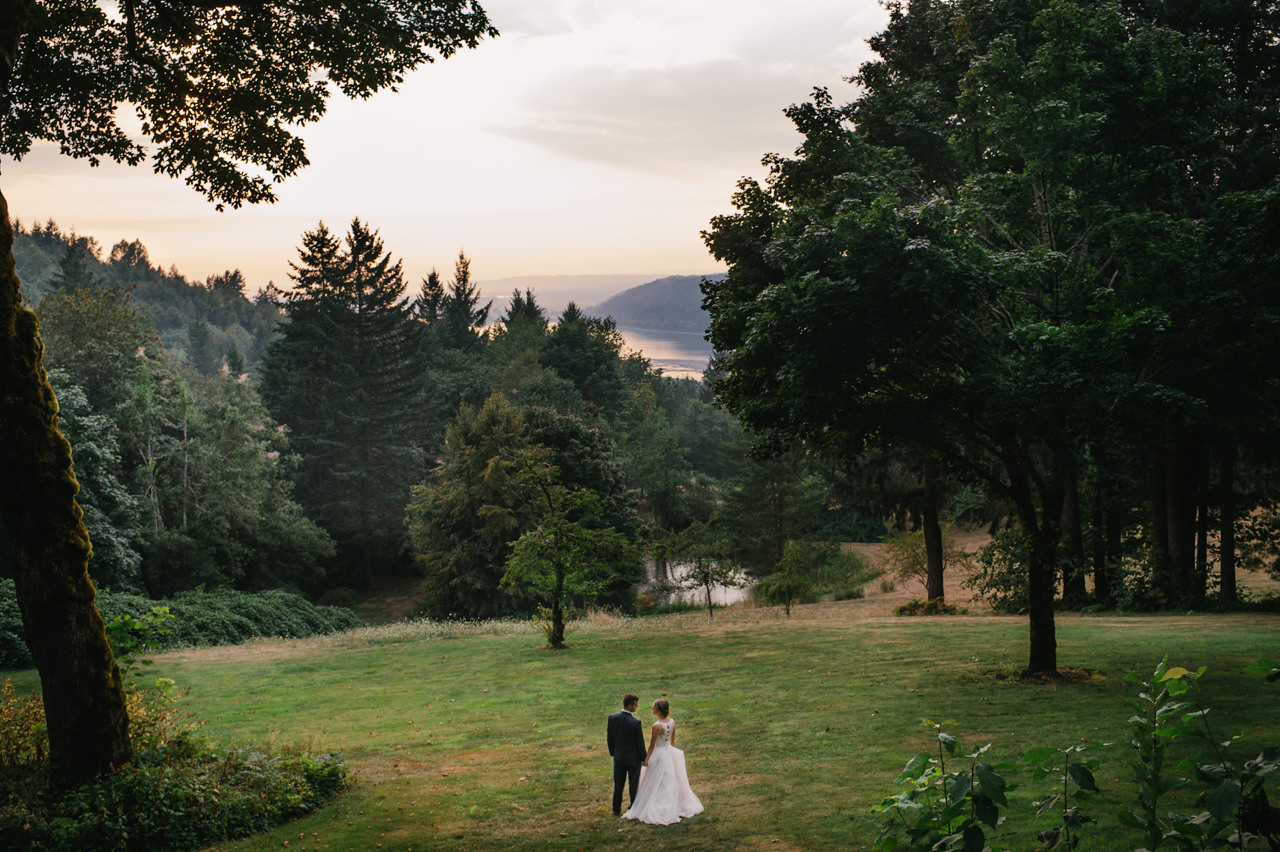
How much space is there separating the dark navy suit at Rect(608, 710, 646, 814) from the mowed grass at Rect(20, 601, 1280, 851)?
517 millimetres

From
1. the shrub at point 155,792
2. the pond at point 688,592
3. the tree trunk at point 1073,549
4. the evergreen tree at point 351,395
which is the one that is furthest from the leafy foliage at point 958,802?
the evergreen tree at point 351,395

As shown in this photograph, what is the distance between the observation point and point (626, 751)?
31.5ft

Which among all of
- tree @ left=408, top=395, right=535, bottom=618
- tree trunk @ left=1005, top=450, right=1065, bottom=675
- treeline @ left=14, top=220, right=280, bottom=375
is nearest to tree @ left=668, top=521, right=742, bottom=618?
tree @ left=408, top=395, right=535, bottom=618

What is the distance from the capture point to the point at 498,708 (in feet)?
52.1

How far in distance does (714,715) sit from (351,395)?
5049cm

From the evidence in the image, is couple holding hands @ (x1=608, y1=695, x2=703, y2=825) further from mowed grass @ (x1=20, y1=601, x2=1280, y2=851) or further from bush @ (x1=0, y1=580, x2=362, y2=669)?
bush @ (x1=0, y1=580, x2=362, y2=669)

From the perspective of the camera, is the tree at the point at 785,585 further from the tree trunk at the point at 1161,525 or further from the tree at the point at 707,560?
the tree trunk at the point at 1161,525

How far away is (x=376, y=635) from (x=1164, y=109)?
2644 cm

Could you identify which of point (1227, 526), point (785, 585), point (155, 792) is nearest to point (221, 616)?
point (785, 585)

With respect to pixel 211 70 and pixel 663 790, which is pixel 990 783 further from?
pixel 211 70

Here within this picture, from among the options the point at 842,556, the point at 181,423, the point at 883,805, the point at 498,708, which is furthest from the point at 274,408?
the point at 883,805

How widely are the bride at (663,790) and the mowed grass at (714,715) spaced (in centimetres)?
21

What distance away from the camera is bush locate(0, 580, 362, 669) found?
22125mm

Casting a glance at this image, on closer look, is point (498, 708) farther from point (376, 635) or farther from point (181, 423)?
point (181, 423)
